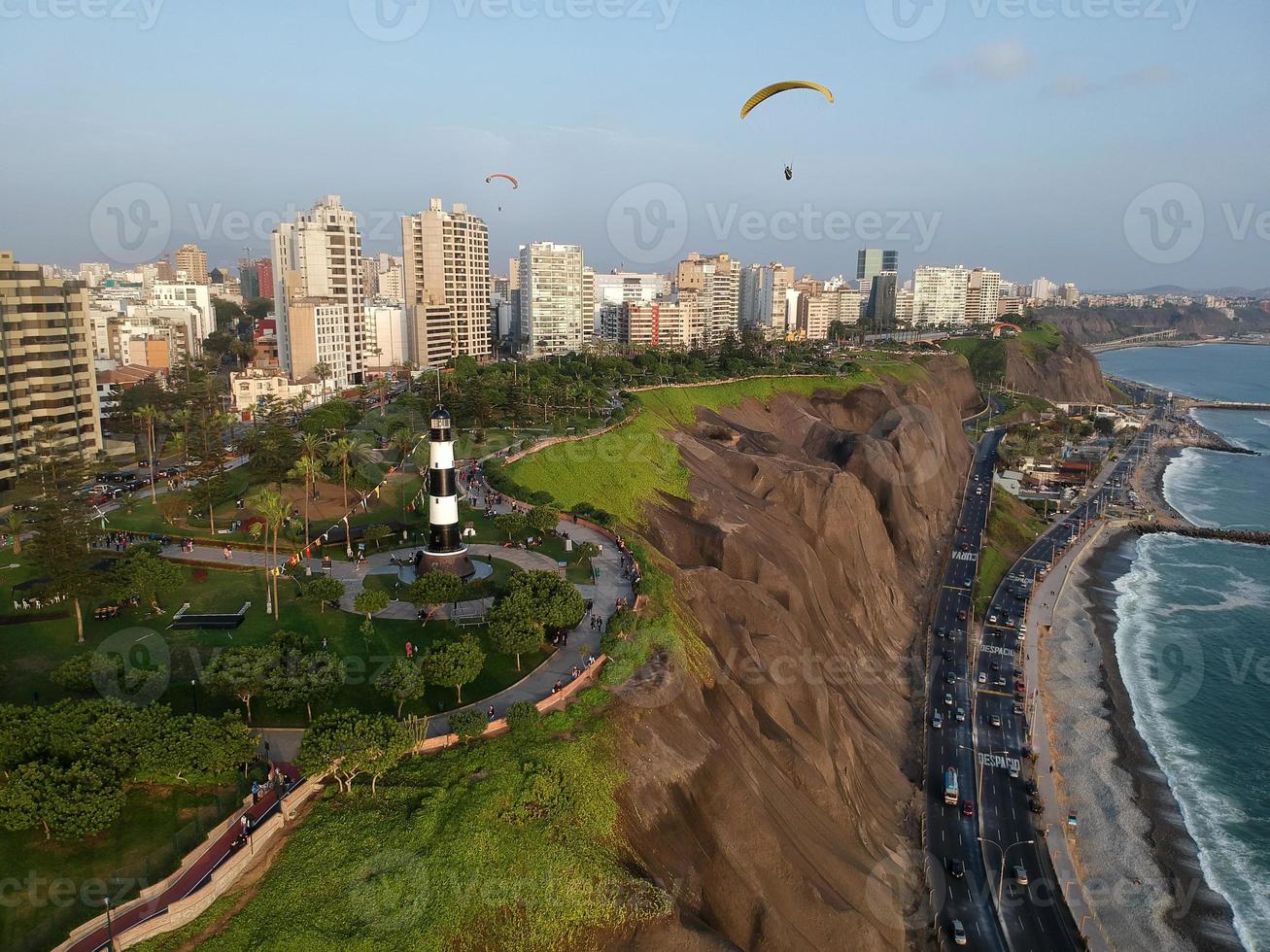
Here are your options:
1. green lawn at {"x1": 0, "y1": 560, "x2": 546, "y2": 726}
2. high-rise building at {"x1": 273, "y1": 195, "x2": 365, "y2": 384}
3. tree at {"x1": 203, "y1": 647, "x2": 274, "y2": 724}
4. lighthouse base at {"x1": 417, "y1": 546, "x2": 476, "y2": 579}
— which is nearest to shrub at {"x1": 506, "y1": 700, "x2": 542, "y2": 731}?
green lawn at {"x1": 0, "y1": 560, "x2": 546, "y2": 726}

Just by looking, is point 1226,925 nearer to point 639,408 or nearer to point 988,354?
point 639,408

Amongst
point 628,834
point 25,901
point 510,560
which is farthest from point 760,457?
point 25,901

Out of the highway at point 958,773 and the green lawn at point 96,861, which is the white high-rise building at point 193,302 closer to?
the highway at point 958,773

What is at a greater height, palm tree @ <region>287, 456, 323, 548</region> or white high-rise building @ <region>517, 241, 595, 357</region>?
white high-rise building @ <region>517, 241, 595, 357</region>

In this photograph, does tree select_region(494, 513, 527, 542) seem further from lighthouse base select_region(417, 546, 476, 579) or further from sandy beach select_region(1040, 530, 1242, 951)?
sandy beach select_region(1040, 530, 1242, 951)

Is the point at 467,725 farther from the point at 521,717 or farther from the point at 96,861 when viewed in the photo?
the point at 96,861
